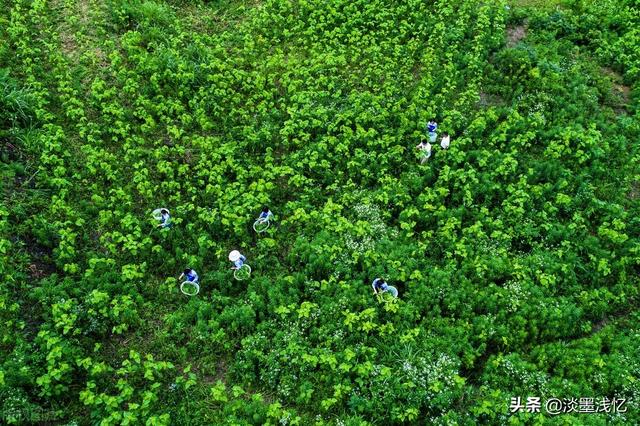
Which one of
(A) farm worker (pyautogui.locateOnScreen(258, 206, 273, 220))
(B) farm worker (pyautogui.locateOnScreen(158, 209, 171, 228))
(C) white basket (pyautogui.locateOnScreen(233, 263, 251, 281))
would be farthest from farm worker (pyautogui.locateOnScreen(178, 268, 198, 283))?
(A) farm worker (pyautogui.locateOnScreen(258, 206, 273, 220))

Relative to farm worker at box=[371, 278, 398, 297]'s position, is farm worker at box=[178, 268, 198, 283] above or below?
below

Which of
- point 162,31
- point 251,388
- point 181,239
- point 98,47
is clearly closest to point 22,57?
point 98,47

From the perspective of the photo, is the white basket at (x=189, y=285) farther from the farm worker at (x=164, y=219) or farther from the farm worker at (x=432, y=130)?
the farm worker at (x=432, y=130)

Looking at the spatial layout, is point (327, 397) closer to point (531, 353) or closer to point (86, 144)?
point (531, 353)

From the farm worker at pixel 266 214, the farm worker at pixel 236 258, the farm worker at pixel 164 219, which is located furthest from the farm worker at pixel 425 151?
the farm worker at pixel 164 219

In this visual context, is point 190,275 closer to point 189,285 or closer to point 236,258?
point 189,285

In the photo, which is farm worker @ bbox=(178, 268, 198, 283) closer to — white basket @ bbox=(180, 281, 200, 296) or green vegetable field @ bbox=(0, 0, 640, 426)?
white basket @ bbox=(180, 281, 200, 296)
